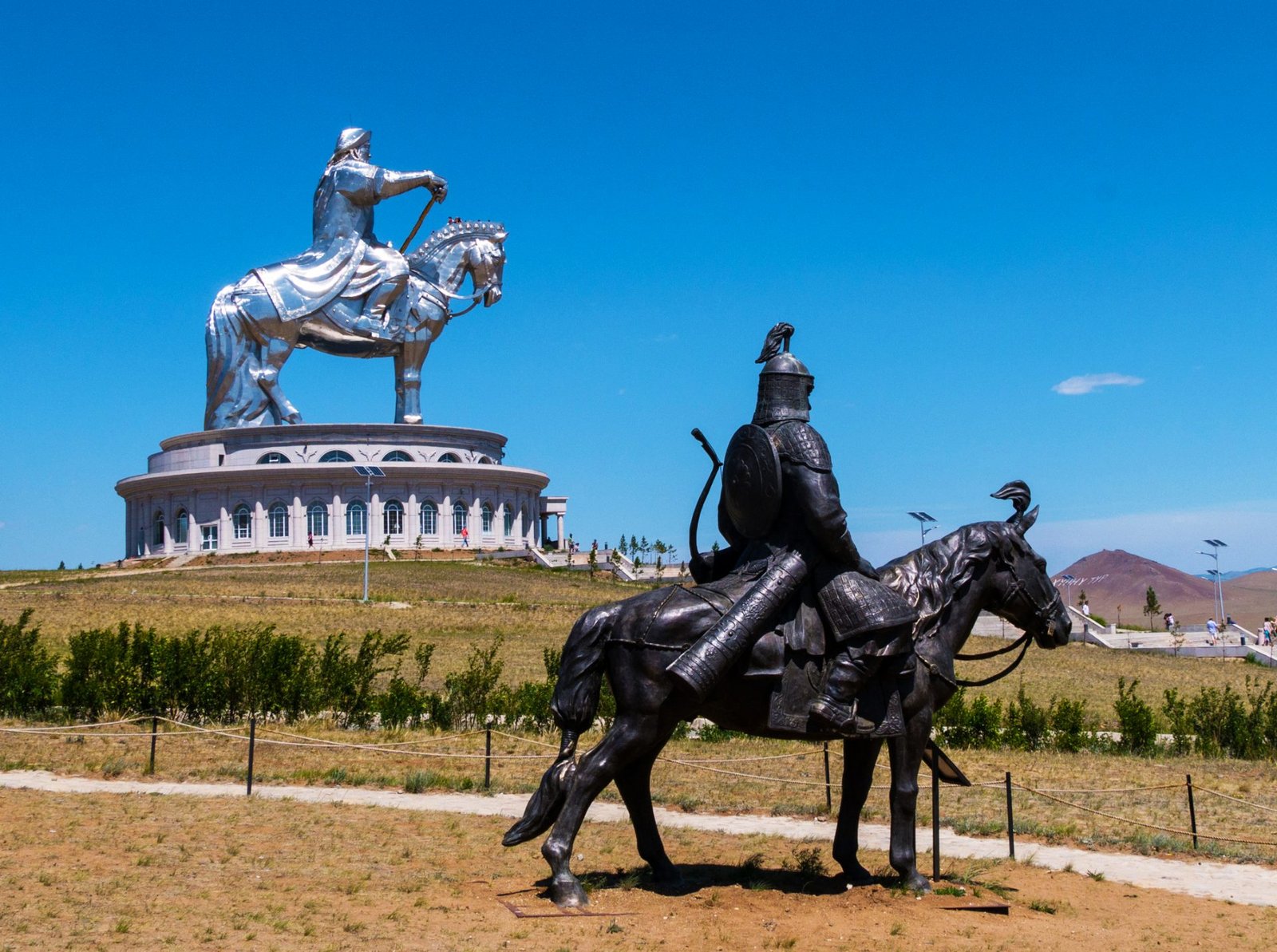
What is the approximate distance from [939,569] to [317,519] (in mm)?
55340

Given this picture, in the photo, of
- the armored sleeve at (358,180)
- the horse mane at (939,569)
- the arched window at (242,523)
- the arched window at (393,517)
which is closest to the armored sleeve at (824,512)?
the horse mane at (939,569)

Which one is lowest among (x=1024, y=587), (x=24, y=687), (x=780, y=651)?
(x=24, y=687)

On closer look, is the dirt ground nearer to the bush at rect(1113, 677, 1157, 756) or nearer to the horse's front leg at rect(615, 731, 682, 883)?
the horse's front leg at rect(615, 731, 682, 883)

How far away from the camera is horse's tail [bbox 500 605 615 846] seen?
345 inches

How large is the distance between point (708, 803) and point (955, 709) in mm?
7258

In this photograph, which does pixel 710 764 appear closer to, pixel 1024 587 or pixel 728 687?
pixel 1024 587

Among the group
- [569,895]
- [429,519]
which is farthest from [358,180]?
[569,895]

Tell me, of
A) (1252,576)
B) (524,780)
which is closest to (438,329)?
(524,780)

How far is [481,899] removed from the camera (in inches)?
353

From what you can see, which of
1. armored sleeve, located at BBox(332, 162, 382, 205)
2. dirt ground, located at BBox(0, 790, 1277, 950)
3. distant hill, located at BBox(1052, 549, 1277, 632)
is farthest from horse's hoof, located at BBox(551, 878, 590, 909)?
distant hill, located at BBox(1052, 549, 1277, 632)

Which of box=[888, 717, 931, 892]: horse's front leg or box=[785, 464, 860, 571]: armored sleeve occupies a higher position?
box=[785, 464, 860, 571]: armored sleeve

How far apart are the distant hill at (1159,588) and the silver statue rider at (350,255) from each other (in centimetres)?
4619

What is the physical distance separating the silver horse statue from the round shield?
54.4 m

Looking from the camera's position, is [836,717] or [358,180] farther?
[358,180]
